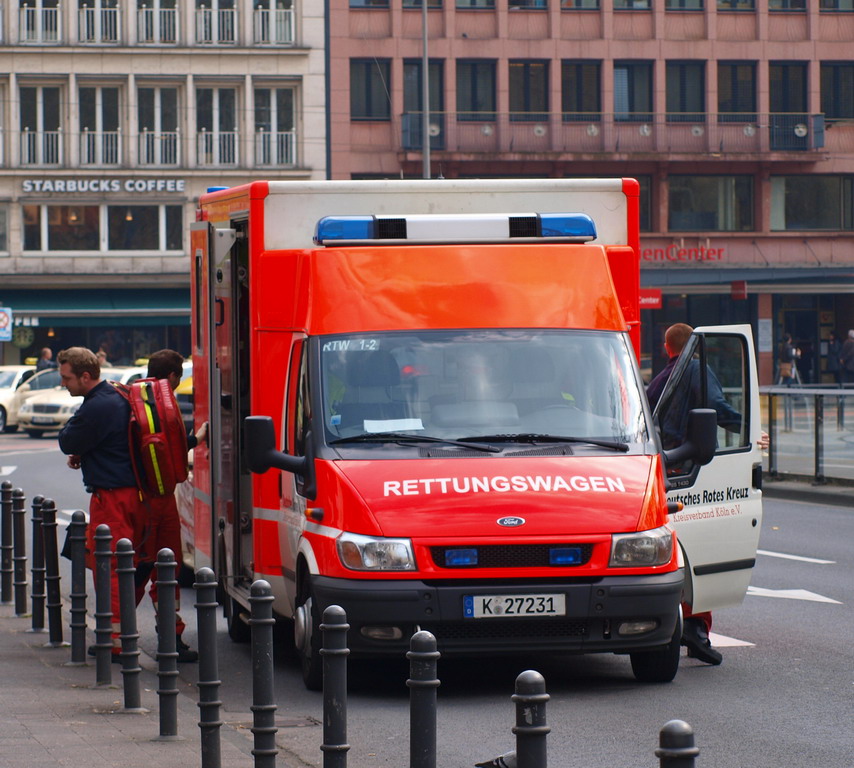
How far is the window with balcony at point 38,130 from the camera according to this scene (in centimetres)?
5566

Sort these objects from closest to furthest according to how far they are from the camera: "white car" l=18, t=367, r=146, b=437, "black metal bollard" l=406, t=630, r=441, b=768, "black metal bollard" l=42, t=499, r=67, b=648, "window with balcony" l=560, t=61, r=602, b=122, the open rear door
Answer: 1. "black metal bollard" l=406, t=630, r=441, b=768
2. the open rear door
3. "black metal bollard" l=42, t=499, r=67, b=648
4. "white car" l=18, t=367, r=146, b=437
5. "window with balcony" l=560, t=61, r=602, b=122

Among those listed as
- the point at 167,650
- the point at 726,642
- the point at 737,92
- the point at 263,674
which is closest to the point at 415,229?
Answer: the point at 167,650

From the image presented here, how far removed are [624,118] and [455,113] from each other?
5.82 m

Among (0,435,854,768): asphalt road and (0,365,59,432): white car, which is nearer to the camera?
(0,435,854,768): asphalt road

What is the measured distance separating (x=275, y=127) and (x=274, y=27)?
11.1ft

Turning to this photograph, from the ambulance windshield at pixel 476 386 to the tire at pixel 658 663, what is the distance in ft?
3.60

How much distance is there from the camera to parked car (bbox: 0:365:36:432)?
39.9 meters

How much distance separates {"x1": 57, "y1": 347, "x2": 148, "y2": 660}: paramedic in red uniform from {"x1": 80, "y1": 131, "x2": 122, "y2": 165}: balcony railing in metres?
47.9

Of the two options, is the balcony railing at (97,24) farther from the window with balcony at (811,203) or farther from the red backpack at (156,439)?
the red backpack at (156,439)

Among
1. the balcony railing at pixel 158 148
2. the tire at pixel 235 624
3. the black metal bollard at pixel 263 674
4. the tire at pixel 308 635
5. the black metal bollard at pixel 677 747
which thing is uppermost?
the balcony railing at pixel 158 148

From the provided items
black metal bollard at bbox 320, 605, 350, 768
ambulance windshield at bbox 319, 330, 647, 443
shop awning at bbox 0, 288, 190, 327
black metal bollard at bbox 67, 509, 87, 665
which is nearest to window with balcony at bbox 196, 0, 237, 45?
shop awning at bbox 0, 288, 190, 327

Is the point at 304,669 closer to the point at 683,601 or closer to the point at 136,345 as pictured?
the point at 683,601

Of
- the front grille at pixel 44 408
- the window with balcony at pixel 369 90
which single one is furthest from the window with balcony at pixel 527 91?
the front grille at pixel 44 408

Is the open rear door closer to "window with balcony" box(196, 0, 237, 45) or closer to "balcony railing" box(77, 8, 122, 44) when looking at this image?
"window with balcony" box(196, 0, 237, 45)
